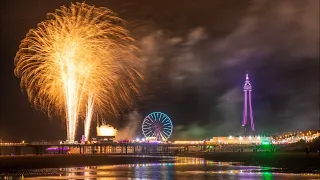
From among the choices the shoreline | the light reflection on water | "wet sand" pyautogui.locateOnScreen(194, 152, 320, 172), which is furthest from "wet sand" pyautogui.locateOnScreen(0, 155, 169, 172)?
"wet sand" pyautogui.locateOnScreen(194, 152, 320, 172)

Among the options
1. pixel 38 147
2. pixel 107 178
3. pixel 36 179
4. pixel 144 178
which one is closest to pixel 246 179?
pixel 144 178

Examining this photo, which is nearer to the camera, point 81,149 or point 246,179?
point 246,179

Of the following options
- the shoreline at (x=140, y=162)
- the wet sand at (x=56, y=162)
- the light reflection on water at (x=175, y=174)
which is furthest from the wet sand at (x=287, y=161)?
the wet sand at (x=56, y=162)

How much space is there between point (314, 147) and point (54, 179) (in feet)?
448

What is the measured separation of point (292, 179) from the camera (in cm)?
4519

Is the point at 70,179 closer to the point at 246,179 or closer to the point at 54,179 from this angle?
the point at 54,179

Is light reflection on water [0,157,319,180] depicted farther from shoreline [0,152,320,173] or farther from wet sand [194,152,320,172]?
shoreline [0,152,320,173]

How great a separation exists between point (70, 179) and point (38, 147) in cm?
14466

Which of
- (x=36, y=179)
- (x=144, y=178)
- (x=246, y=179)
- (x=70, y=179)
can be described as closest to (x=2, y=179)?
(x=36, y=179)

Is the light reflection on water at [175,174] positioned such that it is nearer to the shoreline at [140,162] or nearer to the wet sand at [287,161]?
the wet sand at [287,161]

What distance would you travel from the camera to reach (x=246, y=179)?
45906 millimetres

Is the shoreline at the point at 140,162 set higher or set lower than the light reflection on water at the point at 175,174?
higher

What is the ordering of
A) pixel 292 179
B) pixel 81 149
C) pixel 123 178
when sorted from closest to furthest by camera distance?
1. pixel 292 179
2. pixel 123 178
3. pixel 81 149

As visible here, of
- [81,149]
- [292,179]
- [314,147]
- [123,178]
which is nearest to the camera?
[292,179]
